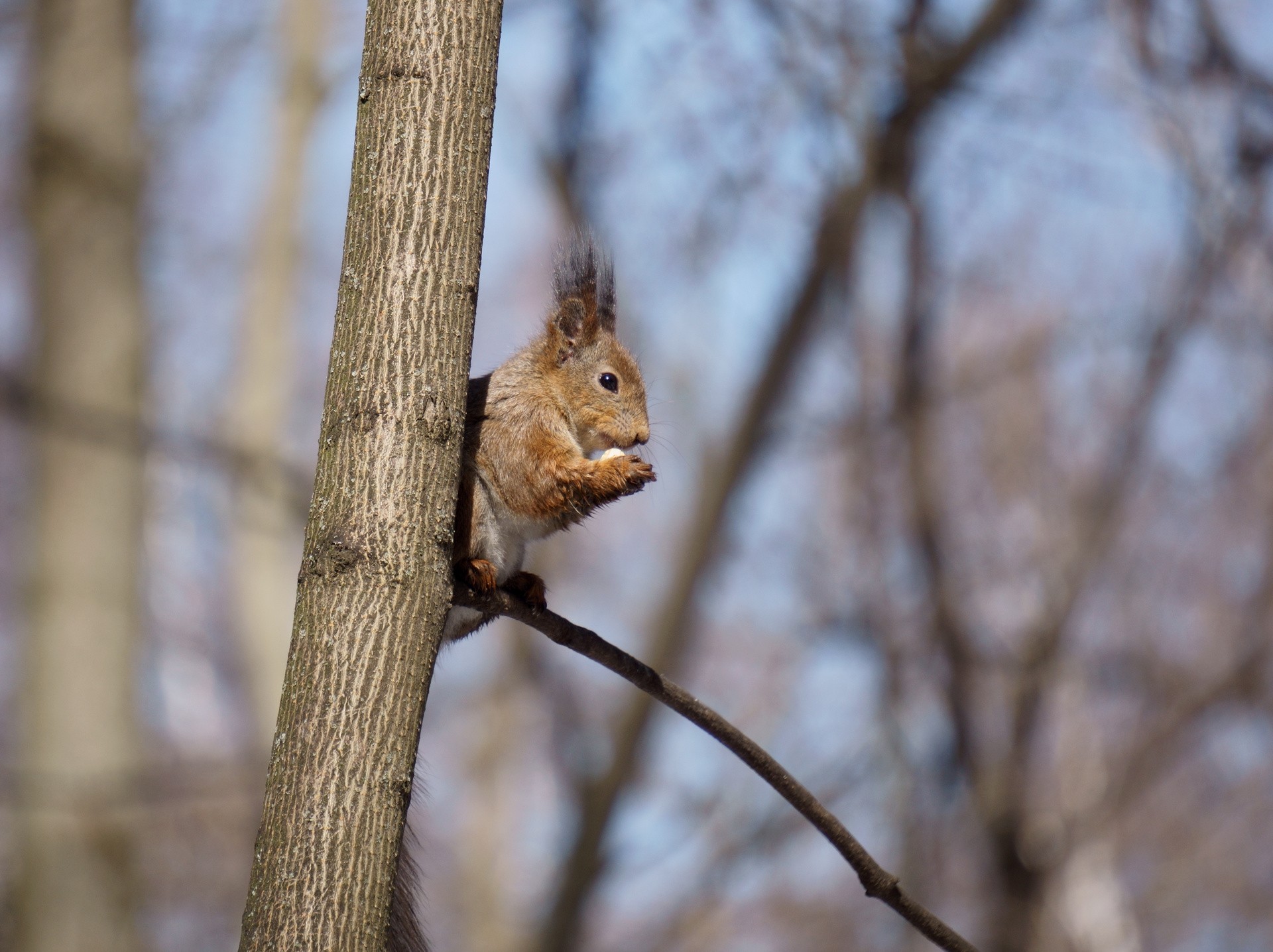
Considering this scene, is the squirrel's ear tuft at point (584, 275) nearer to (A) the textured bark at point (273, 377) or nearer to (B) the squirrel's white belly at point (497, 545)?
(B) the squirrel's white belly at point (497, 545)

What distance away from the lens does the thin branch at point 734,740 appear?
1.78 m

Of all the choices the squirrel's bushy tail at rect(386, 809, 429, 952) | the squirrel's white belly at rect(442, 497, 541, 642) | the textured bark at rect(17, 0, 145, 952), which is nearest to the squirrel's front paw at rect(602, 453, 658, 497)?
the squirrel's white belly at rect(442, 497, 541, 642)

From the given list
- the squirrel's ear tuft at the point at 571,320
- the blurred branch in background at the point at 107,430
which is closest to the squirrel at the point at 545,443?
the squirrel's ear tuft at the point at 571,320

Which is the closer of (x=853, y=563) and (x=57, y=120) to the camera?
(x=57, y=120)

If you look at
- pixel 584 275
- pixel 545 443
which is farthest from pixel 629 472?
pixel 584 275

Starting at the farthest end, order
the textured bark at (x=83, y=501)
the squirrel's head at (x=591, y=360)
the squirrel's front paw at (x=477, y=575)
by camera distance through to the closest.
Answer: the textured bark at (x=83, y=501) < the squirrel's head at (x=591, y=360) < the squirrel's front paw at (x=477, y=575)

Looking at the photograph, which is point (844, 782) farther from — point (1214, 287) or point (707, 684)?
point (707, 684)

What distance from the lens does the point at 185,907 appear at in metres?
12.8

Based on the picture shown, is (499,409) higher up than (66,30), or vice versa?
(66,30)

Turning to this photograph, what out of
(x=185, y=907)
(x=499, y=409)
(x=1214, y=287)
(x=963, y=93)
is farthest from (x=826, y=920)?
(x=499, y=409)

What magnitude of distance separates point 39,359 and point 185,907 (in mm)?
9108

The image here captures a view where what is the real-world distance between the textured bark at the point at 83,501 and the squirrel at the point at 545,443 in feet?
11.5

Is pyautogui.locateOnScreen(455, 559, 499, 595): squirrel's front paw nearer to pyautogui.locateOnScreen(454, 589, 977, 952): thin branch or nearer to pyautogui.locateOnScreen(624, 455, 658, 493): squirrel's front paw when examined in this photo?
pyautogui.locateOnScreen(454, 589, 977, 952): thin branch

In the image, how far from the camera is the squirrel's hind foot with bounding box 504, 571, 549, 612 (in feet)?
7.22
